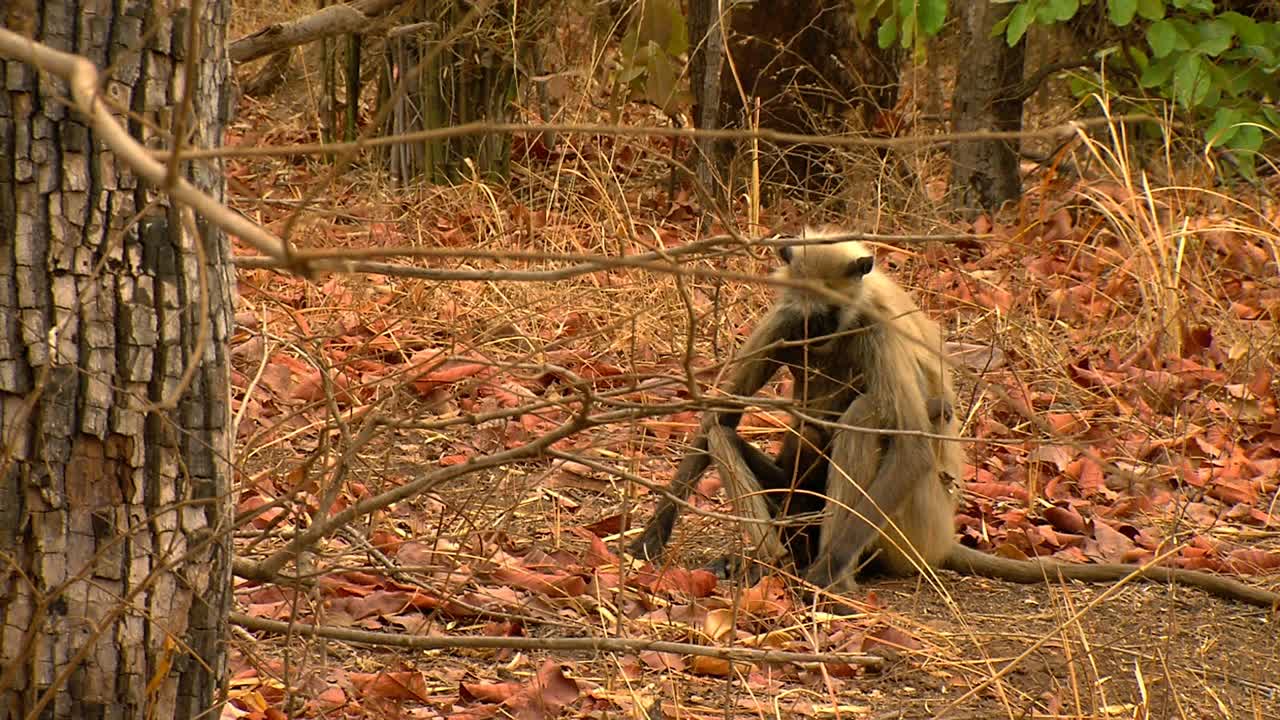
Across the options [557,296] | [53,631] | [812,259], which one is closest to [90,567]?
[53,631]

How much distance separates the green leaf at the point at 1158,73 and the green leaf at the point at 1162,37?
23 centimetres

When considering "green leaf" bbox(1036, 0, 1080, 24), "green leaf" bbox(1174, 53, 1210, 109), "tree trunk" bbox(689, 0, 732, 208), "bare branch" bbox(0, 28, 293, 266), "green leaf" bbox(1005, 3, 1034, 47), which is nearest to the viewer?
"bare branch" bbox(0, 28, 293, 266)

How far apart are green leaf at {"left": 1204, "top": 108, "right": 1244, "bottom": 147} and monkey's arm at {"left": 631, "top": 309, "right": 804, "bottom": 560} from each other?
2785 mm

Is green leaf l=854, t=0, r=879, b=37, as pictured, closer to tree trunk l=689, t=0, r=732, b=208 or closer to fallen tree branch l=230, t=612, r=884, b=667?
tree trunk l=689, t=0, r=732, b=208

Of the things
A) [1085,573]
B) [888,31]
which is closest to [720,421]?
[1085,573]

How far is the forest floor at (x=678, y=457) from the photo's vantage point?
3131 mm

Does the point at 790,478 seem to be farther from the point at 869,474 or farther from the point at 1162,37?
the point at 1162,37

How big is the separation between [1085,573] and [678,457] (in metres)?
1.31

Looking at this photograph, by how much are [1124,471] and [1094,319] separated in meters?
1.28

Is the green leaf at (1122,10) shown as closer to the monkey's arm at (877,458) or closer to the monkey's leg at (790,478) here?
the monkey's arm at (877,458)

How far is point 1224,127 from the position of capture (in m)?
6.39

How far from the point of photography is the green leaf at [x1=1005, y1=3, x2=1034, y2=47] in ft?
20.4

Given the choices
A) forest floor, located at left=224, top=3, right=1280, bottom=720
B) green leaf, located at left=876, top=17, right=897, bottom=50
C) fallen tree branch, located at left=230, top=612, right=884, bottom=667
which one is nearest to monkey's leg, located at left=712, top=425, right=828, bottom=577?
forest floor, located at left=224, top=3, right=1280, bottom=720

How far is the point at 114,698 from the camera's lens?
228 cm
